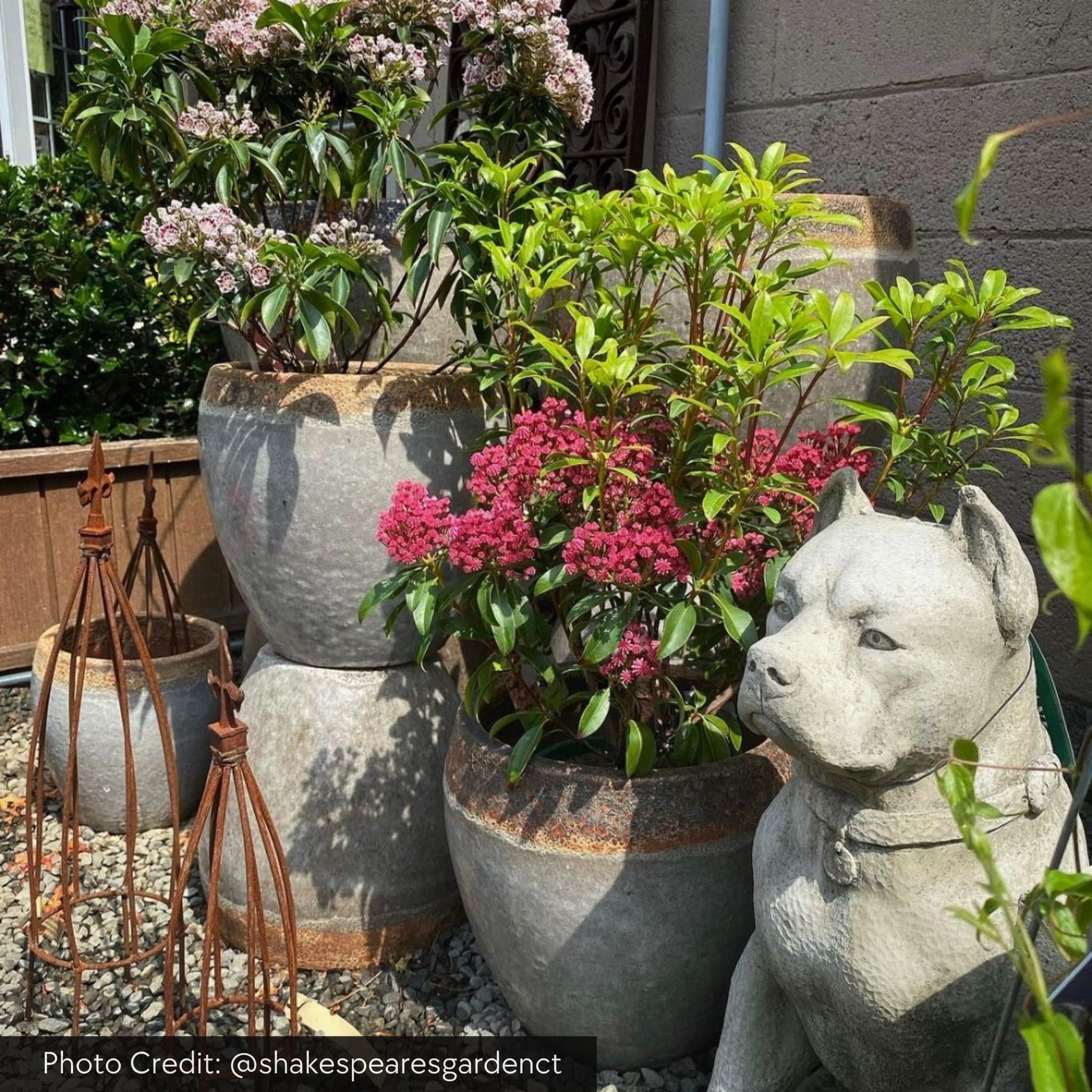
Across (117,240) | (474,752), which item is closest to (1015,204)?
(474,752)

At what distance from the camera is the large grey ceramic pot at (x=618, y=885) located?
6.12 feet

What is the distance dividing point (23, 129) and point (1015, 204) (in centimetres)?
540

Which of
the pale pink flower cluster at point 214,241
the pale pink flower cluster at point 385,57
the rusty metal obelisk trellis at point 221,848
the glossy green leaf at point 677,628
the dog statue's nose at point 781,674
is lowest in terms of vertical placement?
the rusty metal obelisk trellis at point 221,848

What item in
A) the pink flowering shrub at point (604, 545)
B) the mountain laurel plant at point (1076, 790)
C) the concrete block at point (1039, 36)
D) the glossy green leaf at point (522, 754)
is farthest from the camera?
the concrete block at point (1039, 36)

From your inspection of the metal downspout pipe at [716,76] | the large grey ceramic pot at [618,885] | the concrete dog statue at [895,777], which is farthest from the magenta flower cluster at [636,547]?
the metal downspout pipe at [716,76]

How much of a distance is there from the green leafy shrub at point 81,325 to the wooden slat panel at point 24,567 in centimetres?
33

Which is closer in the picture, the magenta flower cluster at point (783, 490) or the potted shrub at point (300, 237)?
the magenta flower cluster at point (783, 490)

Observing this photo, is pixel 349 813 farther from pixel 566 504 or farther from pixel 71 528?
pixel 71 528

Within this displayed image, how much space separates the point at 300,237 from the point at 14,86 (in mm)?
4455

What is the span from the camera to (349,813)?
2.37 m

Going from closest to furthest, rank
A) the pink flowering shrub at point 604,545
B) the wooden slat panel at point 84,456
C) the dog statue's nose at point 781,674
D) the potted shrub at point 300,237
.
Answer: the dog statue's nose at point 781,674 → the pink flowering shrub at point 604,545 → the potted shrub at point 300,237 → the wooden slat panel at point 84,456

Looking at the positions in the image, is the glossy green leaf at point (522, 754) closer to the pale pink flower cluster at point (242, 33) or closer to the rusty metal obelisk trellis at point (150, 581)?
the rusty metal obelisk trellis at point (150, 581)

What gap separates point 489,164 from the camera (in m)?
2.16

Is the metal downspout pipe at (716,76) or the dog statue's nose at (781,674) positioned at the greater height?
the metal downspout pipe at (716,76)
